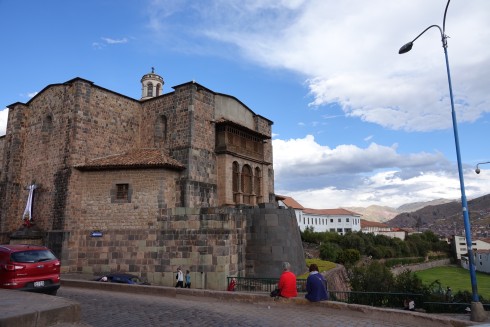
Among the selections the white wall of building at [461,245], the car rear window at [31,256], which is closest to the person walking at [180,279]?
the car rear window at [31,256]

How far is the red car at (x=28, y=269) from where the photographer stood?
9953 mm

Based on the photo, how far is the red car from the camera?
9953mm

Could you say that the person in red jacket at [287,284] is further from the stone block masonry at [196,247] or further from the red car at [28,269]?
the stone block masonry at [196,247]

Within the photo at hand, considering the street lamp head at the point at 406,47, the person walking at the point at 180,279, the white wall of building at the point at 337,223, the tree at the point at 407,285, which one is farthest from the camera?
the white wall of building at the point at 337,223

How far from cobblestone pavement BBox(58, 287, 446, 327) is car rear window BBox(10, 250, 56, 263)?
6.07 ft

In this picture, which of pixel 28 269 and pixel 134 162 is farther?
pixel 134 162

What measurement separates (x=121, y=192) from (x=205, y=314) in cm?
1395

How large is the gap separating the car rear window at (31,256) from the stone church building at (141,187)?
29.4ft

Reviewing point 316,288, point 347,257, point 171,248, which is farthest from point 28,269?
point 347,257

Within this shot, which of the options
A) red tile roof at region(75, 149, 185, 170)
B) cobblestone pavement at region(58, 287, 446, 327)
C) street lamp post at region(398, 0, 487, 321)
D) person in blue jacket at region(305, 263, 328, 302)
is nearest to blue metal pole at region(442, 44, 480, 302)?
street lamp post at region(398, 0, 487, 321)

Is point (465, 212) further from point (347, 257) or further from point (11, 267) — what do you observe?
point (347, 257)

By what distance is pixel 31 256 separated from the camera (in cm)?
1055

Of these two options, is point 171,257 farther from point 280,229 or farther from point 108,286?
point 280,229

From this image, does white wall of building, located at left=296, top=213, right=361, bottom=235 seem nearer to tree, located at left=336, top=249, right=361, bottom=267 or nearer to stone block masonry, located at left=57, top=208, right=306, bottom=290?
tree, located at left=336, top=249, right=361, bottom=267
